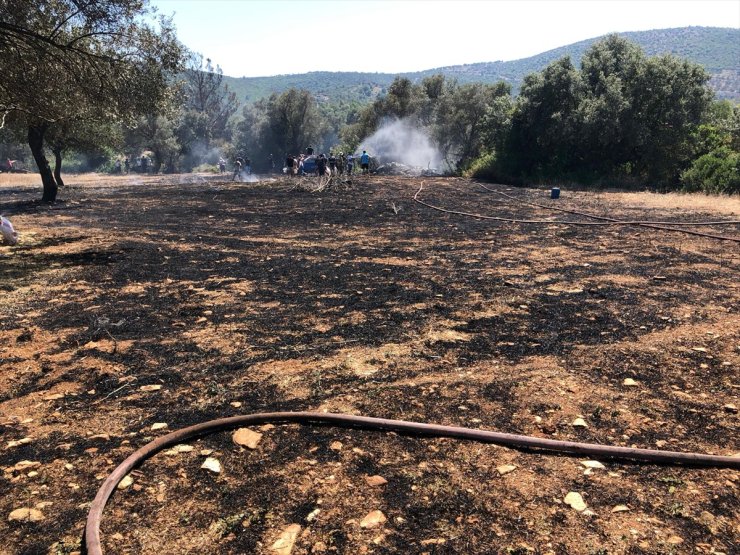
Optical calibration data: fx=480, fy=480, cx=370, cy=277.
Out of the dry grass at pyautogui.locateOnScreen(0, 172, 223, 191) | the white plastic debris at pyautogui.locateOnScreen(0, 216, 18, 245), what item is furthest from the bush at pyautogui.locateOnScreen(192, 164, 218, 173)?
the white plastic debris at pyautogui.locateOnScreen(0, 216, 18, 245)

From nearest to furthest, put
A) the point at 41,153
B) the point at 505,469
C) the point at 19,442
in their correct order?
the point at 505,469
the point at 19,442
the point at 41,153

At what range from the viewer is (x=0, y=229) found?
1129cm

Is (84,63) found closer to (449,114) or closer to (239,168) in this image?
(239,168)

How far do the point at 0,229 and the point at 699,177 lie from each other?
28.3 metres

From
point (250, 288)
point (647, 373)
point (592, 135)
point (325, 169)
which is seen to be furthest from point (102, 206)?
point (592, 135)

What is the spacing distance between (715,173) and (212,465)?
27.1 metres

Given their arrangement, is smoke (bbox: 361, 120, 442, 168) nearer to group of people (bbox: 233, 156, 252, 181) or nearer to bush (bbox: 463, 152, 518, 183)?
group of people (bbox: 233, 156, 252, 181)

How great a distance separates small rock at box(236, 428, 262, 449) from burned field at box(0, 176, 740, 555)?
0.07m

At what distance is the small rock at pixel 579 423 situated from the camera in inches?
Result: 156

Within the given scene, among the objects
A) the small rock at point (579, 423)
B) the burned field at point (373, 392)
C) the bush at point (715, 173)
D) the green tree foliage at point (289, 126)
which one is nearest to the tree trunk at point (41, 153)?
the burned field at point (373, 392)

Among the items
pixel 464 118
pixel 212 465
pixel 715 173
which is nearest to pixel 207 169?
pixel 464 118

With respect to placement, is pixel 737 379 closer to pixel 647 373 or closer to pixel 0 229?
pixel 647 373

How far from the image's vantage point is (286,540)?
2857 millimetres

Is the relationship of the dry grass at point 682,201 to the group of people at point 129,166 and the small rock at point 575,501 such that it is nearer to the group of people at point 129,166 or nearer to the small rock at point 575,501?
the small rock at point 575,501
